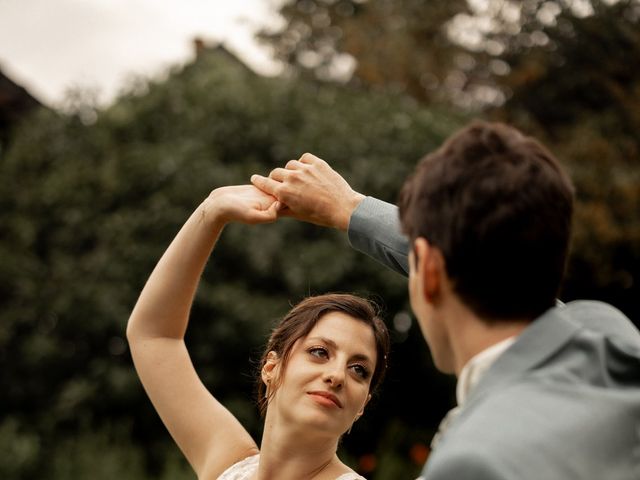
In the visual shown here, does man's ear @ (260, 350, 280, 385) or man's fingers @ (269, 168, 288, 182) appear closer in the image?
man's fingers @ (269, 168, 288, 182)

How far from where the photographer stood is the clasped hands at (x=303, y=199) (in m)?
2.65

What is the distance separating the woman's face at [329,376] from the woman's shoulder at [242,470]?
0.61 ft

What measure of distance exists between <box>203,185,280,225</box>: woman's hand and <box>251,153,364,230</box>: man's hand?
4 cm

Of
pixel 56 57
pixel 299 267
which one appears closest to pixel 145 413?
pixel 299 267

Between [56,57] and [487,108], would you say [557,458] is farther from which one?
[487,108]

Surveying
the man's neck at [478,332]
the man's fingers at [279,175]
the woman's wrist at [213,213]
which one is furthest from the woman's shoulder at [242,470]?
the man's neck at [478,332]

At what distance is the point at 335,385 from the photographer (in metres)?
2.69

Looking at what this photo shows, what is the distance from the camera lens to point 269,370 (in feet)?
9.77

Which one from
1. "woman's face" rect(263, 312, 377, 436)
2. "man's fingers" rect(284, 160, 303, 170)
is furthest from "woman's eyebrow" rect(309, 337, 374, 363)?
"man's fingers" rect(284, 160, 303, 170)

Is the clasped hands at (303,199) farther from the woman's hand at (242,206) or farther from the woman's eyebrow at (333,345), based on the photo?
the woman's eyebrow at (333,345)

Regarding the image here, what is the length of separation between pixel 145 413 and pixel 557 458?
832cm

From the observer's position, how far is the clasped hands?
2.65 metres

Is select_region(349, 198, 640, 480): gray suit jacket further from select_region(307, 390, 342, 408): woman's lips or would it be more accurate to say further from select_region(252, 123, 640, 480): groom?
select_region(307, 390, 342, 408): woman's lips

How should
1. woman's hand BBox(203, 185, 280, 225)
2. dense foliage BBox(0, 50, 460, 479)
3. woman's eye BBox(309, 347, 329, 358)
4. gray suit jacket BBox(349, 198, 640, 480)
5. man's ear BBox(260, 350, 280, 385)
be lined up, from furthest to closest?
dense foliage BBox(0, 50, 460, 479) < man's ear BBox(260, 350, 280, 385) < woman's eye BBox(309, 347, 329, 358) < woman's hand BBox(203, 185, 280, 225) < gray suit jacket BBox(349, 198, 640, 480)
